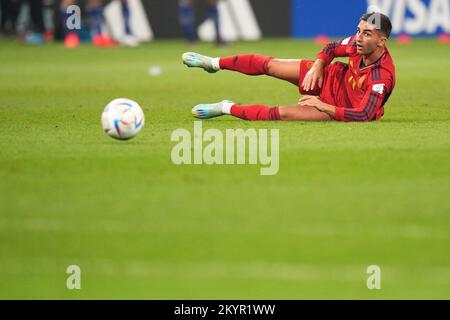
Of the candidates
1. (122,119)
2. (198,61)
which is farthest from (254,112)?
(122,119)

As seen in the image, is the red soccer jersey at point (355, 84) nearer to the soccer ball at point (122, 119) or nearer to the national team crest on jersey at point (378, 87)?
the national team crest on jersey at point (378, 87)

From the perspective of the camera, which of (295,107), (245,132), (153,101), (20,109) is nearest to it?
(245,132)

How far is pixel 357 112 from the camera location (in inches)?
443

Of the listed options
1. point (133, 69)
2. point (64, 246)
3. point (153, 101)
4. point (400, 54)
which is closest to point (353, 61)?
point (153, 101)

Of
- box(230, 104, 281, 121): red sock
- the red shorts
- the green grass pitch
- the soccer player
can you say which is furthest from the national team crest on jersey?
box(230, 104, 281, 121): red sock

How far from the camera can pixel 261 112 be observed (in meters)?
11.6

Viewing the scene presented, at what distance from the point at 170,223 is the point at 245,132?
149 inches

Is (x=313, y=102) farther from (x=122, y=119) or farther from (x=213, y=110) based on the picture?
(x=122, y=119)

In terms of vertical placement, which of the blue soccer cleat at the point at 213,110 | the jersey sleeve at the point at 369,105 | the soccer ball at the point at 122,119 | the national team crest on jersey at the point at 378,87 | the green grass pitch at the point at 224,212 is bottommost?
the green grass pitch at the point at 224,212

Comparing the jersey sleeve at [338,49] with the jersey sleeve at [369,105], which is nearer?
the jersey sleeve at [369,105]

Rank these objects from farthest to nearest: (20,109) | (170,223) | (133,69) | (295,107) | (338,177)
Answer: (133,69)
(20,109)
(295,107)
(338,177)
(170,223)

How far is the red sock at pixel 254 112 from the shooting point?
455 inches

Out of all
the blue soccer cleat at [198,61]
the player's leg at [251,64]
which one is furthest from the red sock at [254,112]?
the blue soccer cleat at [198,61]

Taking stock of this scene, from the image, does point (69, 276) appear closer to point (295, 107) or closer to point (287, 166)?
point (287, 166)
